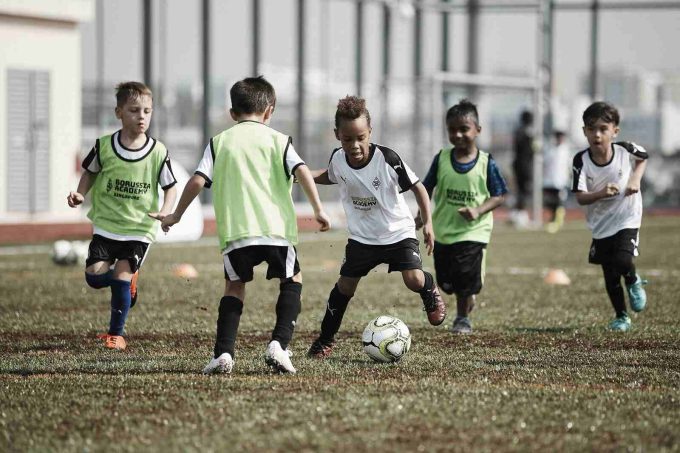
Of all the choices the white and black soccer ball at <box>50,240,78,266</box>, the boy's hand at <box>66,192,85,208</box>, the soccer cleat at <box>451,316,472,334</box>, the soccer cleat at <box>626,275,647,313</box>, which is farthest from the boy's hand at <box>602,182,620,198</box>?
the white and black soccer ball at <box>50,240,78,266</box>

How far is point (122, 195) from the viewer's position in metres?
8.02

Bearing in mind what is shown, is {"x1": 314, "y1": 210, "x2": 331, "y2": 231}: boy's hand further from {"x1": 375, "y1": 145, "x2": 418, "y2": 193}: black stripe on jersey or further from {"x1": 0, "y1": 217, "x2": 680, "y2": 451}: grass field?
{"x1": 375, "y1": 145, "x2": 418, "y2": 193}: black stripe on jersey

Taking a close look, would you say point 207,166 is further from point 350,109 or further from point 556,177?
point 556,177

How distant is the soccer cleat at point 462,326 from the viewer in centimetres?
861

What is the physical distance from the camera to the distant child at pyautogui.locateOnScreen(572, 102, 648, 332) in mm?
8750

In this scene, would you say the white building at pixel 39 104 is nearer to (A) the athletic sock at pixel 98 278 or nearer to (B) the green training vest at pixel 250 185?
(A) the athletic sock at pixel 98 278

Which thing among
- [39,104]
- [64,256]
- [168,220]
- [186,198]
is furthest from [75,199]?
[39,104]

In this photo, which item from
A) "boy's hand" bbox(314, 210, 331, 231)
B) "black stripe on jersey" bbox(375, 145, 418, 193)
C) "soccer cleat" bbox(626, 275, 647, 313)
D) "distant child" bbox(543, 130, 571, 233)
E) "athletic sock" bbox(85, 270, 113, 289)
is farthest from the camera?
"distant child" bbox(543, 130, 571, 233)

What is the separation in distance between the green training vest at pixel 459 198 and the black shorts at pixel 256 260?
2554 mm

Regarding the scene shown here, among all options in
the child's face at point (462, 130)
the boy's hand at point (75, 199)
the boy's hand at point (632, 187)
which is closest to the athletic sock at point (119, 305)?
the boy's hand at point (75, 199)

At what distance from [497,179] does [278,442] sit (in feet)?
14.7

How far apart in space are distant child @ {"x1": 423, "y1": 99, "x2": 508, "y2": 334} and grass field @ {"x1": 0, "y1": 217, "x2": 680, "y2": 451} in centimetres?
36

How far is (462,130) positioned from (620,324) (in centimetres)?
179

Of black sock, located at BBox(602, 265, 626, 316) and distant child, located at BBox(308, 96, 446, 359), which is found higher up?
distant child, located at BBox(308, 96, 446, 359)
